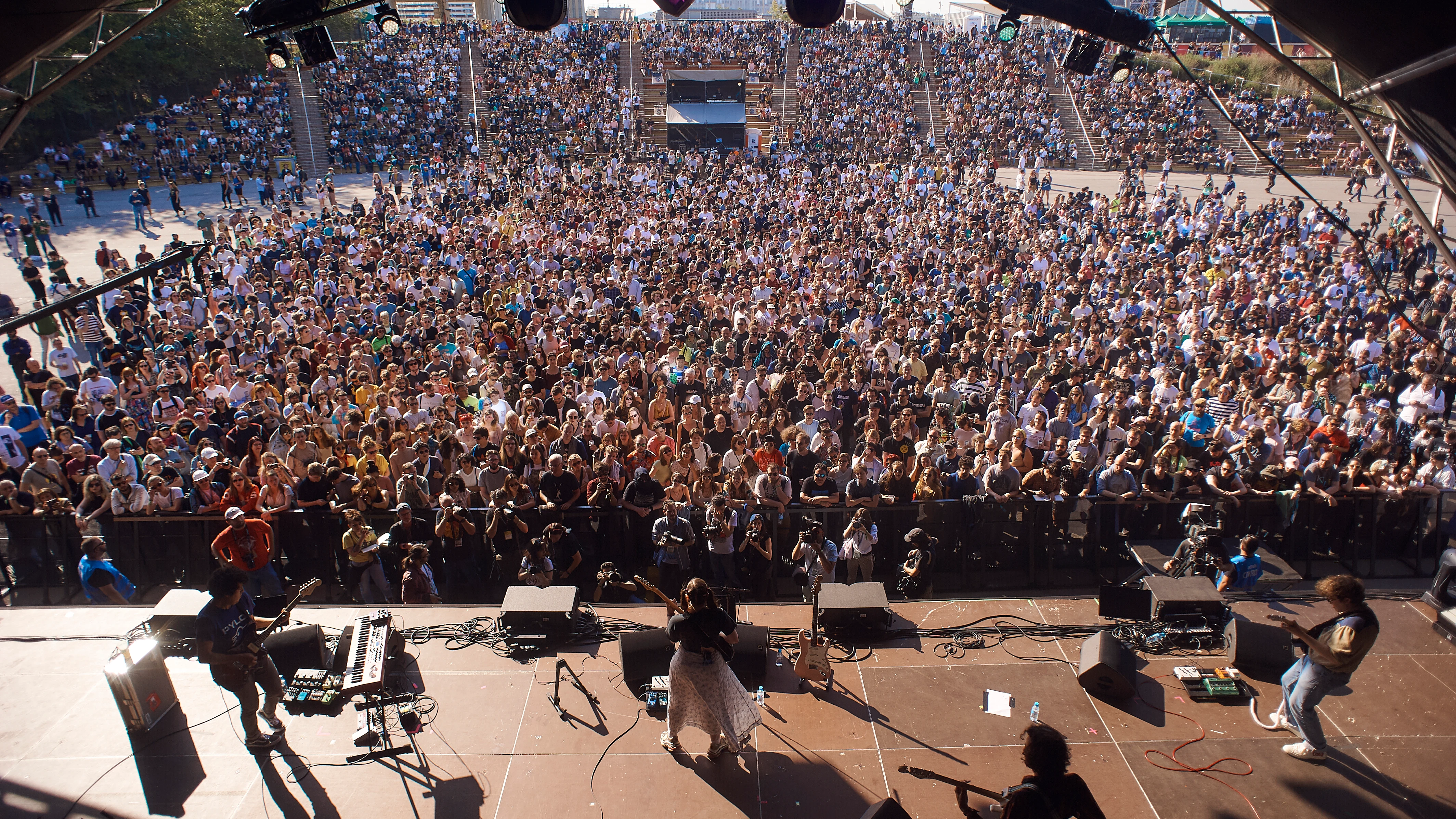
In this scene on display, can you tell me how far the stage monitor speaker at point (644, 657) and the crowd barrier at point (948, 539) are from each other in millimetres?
2070

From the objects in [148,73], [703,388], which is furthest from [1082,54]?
[148,73]

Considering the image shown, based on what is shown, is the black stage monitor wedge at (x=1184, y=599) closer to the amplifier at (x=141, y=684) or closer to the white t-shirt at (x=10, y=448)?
the amplifier at (x=141, y=684)

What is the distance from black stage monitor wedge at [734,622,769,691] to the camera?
603 cm

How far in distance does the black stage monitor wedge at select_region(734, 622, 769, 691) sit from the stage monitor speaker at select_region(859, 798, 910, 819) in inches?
82.2

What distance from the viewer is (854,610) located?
652cm

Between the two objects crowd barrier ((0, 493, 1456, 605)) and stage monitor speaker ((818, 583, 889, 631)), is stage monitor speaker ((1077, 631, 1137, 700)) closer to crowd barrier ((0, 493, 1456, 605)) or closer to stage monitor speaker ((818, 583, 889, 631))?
stage monitor speaker ((818, 583, 889, 631))

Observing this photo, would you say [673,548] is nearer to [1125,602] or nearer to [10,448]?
[1125,602]

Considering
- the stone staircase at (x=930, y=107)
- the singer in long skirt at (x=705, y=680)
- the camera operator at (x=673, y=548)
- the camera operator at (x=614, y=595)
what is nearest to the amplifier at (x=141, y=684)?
the camera operator at (x=614, y=595)

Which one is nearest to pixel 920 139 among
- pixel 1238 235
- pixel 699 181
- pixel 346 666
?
pixel 699 181

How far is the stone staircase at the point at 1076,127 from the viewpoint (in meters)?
36.9

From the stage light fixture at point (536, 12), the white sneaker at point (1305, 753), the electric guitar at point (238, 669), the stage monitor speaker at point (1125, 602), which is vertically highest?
the stage light fixture at point (536, 12)

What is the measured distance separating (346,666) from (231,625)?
0.92 metres

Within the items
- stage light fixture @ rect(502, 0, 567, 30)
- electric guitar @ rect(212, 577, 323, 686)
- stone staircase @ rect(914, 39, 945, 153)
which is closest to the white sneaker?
electric guitar @ rect(212, 577, 323, 686)

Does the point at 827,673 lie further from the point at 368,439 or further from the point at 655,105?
the point at 655,105
